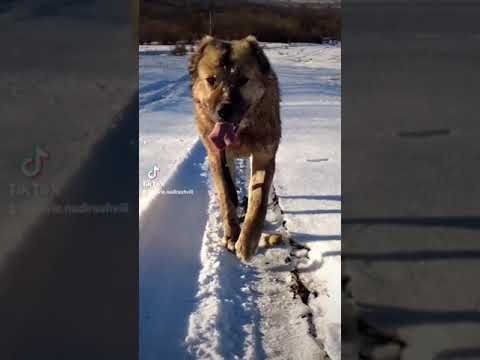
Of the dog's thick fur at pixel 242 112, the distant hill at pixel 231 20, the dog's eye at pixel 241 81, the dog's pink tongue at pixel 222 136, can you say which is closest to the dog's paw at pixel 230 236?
the dog's thick fur at pixel 242 112

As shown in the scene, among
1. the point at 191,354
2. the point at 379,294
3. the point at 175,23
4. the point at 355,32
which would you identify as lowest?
the point at 191,354

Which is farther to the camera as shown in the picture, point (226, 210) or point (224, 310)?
point (226, 210)

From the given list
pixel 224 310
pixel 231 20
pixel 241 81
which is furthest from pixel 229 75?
pixel 224 310

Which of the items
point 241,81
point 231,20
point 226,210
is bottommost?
point 226,210

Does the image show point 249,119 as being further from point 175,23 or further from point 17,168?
point 17,168

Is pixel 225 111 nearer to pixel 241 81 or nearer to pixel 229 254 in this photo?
pixel 241 81

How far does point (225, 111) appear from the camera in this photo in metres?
1.51

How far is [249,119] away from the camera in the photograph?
5.03ft

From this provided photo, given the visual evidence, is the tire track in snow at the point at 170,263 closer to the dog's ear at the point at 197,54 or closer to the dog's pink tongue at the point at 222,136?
the dog's pink tongue at the point at 222,136

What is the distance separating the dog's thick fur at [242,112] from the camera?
149cm

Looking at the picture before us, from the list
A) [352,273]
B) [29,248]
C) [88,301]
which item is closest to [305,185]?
[352,273]

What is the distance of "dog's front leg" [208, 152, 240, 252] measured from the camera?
1.61 metres

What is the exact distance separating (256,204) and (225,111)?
29 centimetres

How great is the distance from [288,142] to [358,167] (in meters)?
0.50
